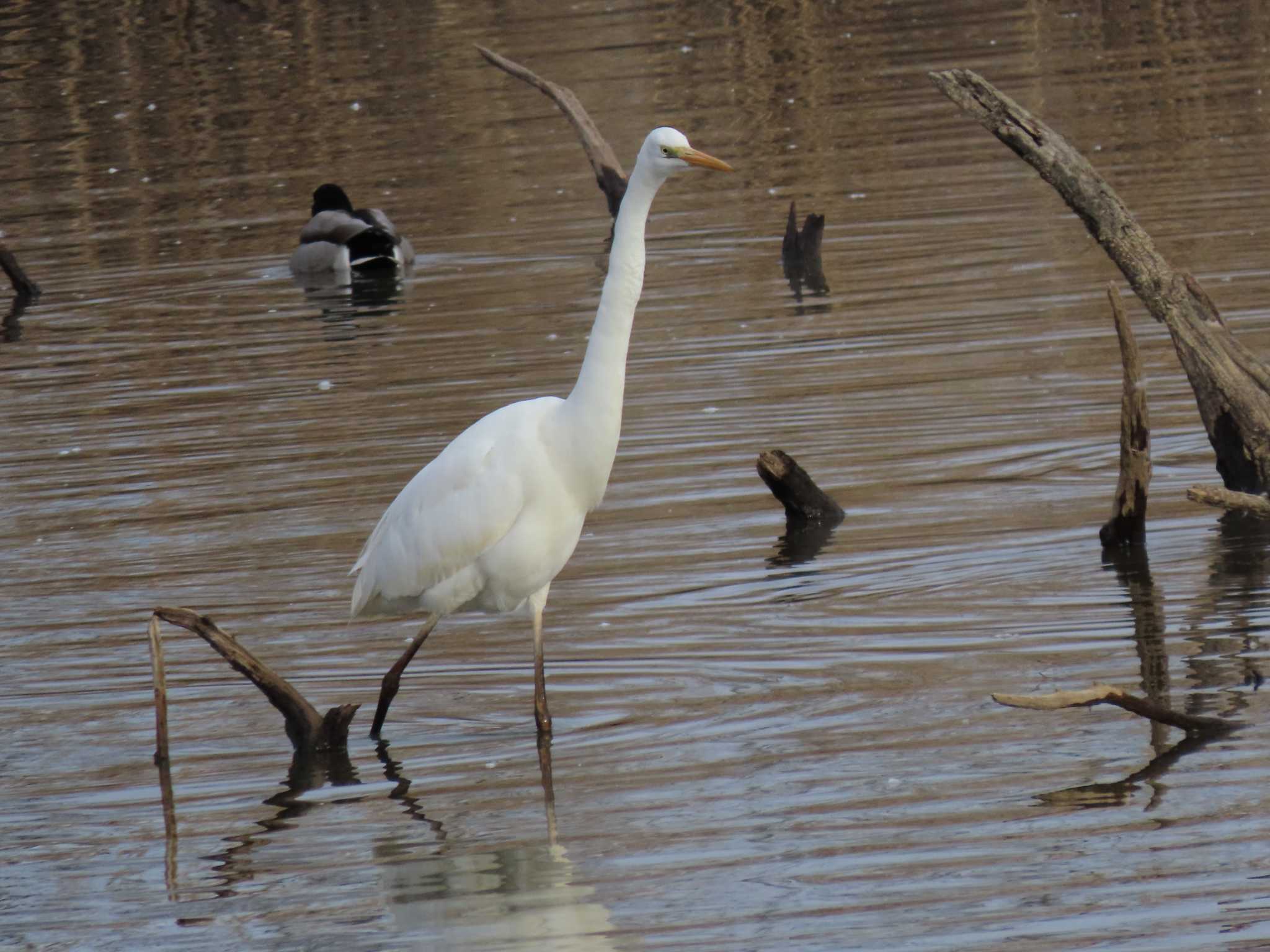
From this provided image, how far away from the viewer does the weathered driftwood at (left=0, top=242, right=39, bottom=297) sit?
54.5 ft

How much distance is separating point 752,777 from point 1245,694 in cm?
170

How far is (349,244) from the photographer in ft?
55.9

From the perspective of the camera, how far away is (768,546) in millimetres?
9219

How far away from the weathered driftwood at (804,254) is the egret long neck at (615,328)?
8388 mm

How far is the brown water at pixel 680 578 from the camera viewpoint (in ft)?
18.9

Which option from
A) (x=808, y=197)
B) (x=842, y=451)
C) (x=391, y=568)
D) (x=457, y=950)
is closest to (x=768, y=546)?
(x=842, y=451)

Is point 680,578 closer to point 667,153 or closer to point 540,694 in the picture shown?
point 540,694

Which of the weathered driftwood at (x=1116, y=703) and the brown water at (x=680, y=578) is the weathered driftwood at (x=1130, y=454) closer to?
the brown water at (x=680, y=578)

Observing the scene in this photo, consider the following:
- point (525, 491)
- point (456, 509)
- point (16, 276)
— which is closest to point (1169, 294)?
point (525, 491)

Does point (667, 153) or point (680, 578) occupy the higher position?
point (667, 153)

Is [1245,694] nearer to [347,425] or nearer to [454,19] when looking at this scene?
Answer: [347,425]

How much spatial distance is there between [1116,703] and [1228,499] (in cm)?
124

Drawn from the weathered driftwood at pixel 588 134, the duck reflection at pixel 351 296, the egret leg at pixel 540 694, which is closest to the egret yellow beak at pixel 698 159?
the egret leg at pixel 540 694

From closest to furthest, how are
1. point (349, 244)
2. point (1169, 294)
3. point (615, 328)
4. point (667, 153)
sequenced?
point (667, 153) < point (615, 328) < point (1169, 294) < point (349, 244)
